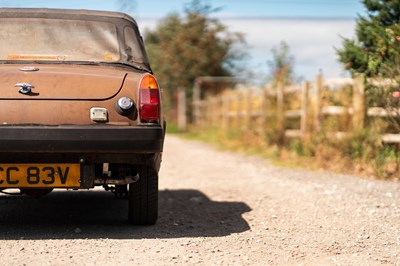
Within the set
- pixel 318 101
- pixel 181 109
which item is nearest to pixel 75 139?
pixel 318 101

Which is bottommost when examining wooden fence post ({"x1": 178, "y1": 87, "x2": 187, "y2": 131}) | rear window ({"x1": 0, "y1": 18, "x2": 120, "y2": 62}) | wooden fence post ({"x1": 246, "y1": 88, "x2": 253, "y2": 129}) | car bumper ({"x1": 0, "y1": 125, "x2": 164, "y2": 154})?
wooden fence post ({"x1": 178, "y1": 87, "x2": 187, "y2": 131})

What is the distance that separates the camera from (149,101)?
16.9 ft

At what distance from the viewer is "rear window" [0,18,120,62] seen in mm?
5754

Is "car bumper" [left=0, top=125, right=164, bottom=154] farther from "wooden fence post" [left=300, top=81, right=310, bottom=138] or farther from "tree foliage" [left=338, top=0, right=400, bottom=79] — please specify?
"wooden fence post" [left=300, top=81, right=310, bottom=138]

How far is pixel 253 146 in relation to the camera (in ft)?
54.9

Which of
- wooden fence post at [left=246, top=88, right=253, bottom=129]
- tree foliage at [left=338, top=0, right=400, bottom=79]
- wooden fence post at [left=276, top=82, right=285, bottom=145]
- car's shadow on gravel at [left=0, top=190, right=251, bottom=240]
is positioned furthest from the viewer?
wooden fence post at [left=246, top=88, right=253, bottom=129]

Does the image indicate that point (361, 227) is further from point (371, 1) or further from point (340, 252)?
point (371, 1)

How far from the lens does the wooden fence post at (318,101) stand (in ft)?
43.7

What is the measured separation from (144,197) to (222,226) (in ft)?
2.44

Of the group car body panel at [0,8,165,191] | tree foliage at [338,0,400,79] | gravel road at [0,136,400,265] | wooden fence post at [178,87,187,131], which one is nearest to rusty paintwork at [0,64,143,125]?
car body panel at [0,8,165,191]

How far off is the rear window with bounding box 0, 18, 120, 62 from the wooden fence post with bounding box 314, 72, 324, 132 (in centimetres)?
762

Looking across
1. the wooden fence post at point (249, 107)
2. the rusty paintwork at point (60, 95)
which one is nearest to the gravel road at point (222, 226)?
the rusty paintwork at point (60, 95)

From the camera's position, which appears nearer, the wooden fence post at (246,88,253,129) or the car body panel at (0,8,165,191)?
the car body panel at (0,8,165,191)

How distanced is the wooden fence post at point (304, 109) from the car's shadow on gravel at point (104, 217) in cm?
585
